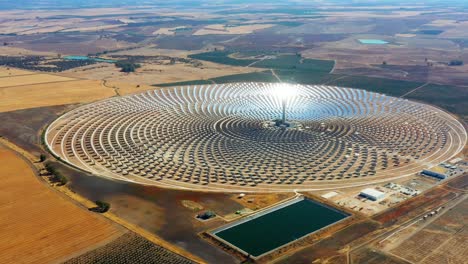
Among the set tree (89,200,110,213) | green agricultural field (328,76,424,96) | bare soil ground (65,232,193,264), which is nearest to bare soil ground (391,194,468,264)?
bare soil ground (65,232,193,264)

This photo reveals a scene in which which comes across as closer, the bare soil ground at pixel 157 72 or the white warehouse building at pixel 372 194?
the white warehouse building at pixel 372 194

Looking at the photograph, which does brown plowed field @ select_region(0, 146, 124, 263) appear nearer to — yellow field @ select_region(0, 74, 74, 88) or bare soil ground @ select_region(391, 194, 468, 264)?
bare soil ground @ select_region(391, 194, 468, 264)

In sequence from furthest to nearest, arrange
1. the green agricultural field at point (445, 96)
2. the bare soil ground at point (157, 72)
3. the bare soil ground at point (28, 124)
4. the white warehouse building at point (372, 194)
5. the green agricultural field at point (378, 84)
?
the bare soil ground at point (157, 72) < the green agricultural field at point (378, 84) < the green agricultural field at point (445, 96) < the bare soil ground at point (28, 124) < the white warehouse building at point (372, 194)

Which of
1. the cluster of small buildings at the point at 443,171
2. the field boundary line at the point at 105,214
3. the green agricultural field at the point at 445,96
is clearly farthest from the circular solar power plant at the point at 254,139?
the green agricultural field at the point at 445,96

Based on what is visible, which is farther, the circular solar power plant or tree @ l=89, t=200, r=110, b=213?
the circular solar power plant

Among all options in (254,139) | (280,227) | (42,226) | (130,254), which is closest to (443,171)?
(254,139)

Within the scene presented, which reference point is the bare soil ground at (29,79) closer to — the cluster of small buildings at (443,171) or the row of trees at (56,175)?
the row of trees at (56,175)
